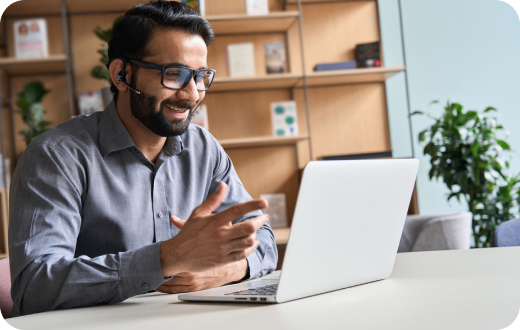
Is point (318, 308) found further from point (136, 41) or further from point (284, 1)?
point (284, 1)

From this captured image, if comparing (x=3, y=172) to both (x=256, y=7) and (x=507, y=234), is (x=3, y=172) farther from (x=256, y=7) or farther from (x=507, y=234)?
(x=507, y=234)

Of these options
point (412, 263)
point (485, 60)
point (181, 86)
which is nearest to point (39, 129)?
point (181, 86)

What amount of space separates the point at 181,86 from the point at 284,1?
2.41 m

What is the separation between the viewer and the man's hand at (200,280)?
3.16 feet

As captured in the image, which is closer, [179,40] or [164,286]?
[164,286]

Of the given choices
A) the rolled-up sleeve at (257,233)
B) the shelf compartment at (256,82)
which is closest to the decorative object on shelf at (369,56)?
the shelf compartment at (256,82)

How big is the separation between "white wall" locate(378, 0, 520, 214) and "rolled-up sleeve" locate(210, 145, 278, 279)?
2.30 metres

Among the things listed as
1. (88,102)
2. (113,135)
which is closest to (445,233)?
(113,135)

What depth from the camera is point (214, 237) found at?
0.79 meters

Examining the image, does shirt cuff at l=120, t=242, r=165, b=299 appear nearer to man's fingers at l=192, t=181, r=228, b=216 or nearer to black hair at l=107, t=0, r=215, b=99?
man's fingers at l=192, t=181, r=228, b=216

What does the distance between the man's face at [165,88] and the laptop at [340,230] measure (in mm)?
522

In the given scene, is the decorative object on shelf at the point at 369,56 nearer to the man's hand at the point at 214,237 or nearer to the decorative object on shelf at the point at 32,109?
the decorative object on shelf at the point at 32,109

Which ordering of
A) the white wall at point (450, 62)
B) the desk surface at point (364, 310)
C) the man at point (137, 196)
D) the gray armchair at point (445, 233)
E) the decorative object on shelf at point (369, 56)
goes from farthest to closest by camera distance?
the white wall at point (450, 62) < the decorative object on shelf at point (369, 56) < the gray armchair at point (445, 233) < the man at point (137, 196) < the desk surface at point (364, 310)

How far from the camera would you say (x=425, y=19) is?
363 centimetres
